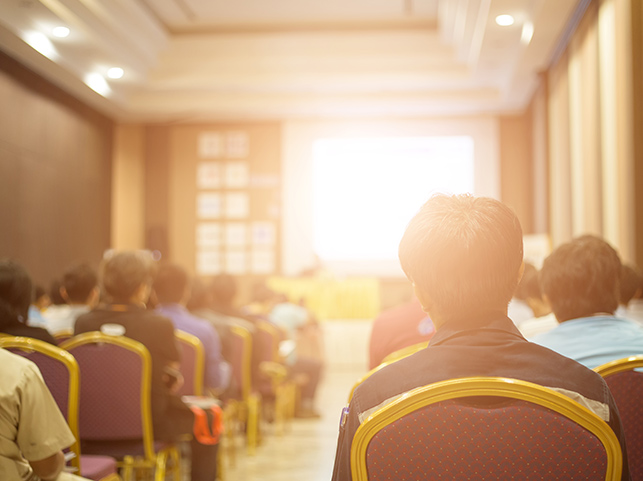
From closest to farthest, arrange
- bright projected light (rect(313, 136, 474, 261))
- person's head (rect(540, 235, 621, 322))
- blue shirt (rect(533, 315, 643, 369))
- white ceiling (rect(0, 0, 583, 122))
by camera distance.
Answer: blue shirt (rect(533, 315, 643, 369))
person's head (rect(540, 235, 621, 322))
white ceiling (rect(0, 0, 583, 122))
bright projected light (rect(313, 136, 474, 261))

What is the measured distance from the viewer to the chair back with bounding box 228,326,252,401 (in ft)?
13.6

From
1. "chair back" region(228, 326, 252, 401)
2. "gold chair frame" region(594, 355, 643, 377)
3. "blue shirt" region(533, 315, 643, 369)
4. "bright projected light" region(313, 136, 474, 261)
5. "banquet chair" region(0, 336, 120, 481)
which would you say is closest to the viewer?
"gold chair frame" region(594, 355, 643, 377)

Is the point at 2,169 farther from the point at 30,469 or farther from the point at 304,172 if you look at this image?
the point at 30,469

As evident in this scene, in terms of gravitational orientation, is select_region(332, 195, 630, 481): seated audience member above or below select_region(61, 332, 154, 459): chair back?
above

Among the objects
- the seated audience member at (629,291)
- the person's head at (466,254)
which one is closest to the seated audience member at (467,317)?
the person's head at (466,254)

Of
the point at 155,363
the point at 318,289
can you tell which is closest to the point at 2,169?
the point at 318,289

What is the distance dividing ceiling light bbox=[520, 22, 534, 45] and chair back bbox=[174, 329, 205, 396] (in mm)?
4904

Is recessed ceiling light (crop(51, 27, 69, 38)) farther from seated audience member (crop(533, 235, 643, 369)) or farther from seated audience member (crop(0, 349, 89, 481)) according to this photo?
seated audience member (crop(533, 235, 643, 369))

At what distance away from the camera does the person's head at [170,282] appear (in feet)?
11.2

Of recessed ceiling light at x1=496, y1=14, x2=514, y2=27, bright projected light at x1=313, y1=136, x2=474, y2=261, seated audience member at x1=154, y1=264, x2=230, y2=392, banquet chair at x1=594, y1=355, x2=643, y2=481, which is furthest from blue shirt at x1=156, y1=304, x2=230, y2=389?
bright projected light at x1=313, y1=136, x2=474, y2=261

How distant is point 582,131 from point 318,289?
3881mm

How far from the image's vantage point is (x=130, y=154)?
33.3ft

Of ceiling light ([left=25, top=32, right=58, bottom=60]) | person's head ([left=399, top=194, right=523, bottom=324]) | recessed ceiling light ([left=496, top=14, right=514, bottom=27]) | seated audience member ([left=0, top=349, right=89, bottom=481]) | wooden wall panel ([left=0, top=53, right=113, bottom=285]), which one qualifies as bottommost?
seated audience member ([left=0, top=349, right=89, bottom=481])

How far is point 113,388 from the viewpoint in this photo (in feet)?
8.27
